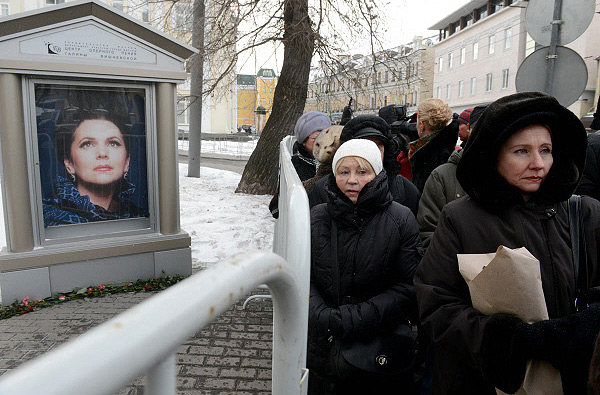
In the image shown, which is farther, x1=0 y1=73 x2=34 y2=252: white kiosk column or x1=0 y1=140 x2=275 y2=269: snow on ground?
x1=0 y1=140 x2=275 y2=269: snow on ground

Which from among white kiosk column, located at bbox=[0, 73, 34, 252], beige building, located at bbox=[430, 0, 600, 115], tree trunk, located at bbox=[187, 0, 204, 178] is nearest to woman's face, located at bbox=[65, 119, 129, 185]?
white kiosk column, located at bbox=[0, 73, 34, 252]

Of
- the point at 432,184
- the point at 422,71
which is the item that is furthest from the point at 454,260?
the point at 422,71

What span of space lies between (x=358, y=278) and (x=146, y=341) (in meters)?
1.77

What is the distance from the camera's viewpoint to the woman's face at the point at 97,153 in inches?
174

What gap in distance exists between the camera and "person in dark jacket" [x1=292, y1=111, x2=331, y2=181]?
4095mm

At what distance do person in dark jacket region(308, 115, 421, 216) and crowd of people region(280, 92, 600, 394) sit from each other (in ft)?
0.86

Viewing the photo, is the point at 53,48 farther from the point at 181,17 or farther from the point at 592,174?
the point at 181,17

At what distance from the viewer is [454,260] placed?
169 centimetres

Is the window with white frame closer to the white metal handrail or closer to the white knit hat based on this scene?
the white knit hat

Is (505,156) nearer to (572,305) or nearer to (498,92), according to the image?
(572,305)

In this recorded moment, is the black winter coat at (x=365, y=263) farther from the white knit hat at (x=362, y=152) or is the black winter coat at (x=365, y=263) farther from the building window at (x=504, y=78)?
Answer: the building window at (x=504, y=78)

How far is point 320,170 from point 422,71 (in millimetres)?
12449

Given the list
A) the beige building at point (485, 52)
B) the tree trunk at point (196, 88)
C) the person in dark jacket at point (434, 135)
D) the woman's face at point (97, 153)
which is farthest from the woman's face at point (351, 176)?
the beige building at point (485, 52)

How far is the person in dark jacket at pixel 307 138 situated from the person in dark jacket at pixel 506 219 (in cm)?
240
